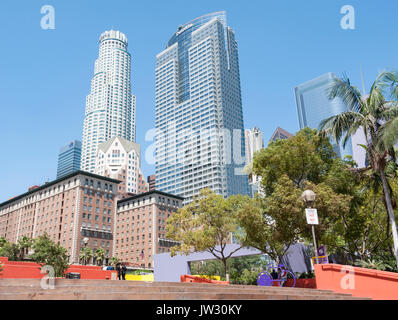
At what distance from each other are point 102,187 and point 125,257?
89.1 feet

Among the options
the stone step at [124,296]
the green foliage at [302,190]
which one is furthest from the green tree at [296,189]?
the stone step at [124,296]

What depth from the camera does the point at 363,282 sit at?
13.2 meters

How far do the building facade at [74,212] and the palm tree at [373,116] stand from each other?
92.5 metres

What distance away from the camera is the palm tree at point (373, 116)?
20.1 metres

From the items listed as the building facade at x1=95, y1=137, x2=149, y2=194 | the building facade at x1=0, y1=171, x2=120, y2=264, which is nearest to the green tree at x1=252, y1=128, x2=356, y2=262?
the building facade at x1=0, y1=171, x2=120, y2=264

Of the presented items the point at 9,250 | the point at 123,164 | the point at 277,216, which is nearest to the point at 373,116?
the point at 277,216

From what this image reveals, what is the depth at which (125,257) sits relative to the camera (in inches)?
4783

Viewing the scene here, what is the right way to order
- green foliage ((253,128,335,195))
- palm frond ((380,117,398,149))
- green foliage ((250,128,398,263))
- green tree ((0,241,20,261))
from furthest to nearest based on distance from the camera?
green tree ((0,241,20,261)) → green foliage ((253,128,335,195)) → green foliage ((250,128,398,263)) → palm frond ((380,117,398,149))

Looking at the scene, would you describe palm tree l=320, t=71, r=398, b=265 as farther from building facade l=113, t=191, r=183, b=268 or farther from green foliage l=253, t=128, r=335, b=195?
building facade l=113, t=191, r=183, b=268

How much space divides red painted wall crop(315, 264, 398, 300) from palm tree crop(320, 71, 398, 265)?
7148 millimetres

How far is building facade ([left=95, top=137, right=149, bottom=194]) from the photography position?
608ft

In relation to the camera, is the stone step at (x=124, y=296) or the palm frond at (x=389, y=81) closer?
the stone step at (x=124, y=296)

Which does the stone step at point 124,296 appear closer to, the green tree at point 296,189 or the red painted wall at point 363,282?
the red painted wall at point 363,282

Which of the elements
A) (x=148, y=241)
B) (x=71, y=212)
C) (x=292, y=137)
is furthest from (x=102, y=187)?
(x=292, y=137)
